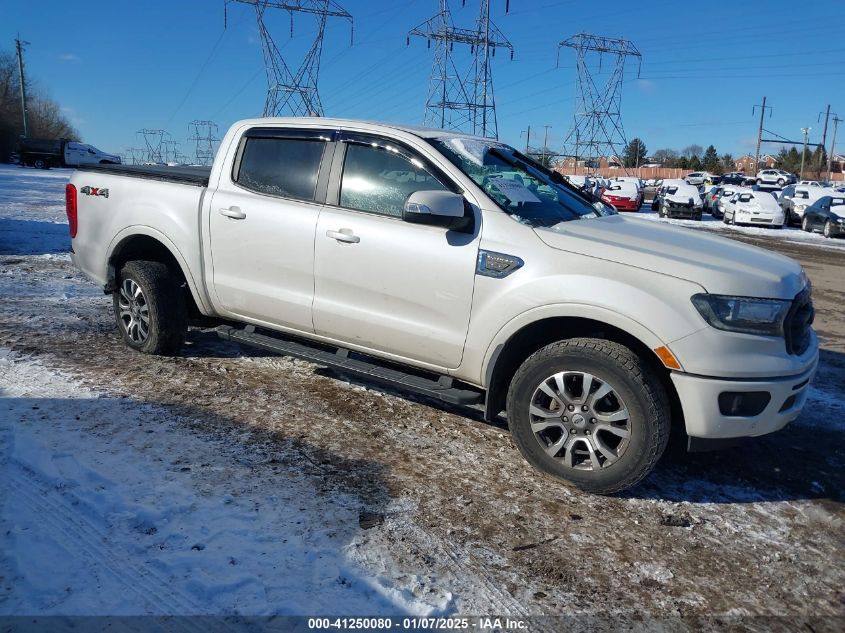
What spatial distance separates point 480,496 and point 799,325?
196 cm

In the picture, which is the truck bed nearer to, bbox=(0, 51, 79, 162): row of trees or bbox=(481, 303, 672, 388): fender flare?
bbox=(481, 303, 672, 388): fender flare

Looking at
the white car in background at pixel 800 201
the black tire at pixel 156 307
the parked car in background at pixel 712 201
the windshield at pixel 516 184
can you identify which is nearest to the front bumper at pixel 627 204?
the parked car in background at pixel 712 201

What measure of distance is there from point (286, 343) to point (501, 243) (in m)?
1.79

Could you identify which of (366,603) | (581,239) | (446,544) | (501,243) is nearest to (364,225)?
(501,243)

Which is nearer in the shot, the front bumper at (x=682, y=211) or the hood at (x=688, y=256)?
the hood at (x=688, y=256)

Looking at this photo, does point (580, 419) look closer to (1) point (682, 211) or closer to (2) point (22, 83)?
(1) point (682, 211)

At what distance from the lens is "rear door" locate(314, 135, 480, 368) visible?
12.4 feet

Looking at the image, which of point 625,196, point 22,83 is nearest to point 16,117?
point 22,83

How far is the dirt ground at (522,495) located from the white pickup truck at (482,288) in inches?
12.7

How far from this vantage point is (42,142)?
49.5 metres

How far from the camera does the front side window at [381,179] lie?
4047 mm

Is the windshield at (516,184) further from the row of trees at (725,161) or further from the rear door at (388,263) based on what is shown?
the row of trees at (725,161)

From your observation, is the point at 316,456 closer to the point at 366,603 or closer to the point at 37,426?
the point at 366,603

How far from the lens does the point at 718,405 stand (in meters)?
3.25
